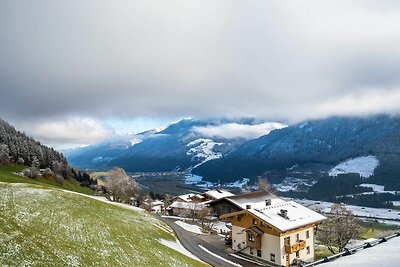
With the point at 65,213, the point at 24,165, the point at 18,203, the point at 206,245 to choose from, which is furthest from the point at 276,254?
the point at 24,165

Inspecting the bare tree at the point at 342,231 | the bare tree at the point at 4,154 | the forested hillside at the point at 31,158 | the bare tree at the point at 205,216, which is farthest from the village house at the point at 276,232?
the bare tree at the point at 4,154

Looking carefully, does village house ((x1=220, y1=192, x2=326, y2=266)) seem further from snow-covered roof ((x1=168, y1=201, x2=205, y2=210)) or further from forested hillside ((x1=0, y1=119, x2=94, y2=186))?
forested hillside ((x1=0, y1=119, x2=94, y2=186))

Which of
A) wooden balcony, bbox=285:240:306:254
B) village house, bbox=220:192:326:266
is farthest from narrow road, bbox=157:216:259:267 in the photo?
wooden balcony, bbox=285:240:306:254

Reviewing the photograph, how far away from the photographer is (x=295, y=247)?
71938mm

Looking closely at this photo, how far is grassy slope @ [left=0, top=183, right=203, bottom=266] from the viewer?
31438mm

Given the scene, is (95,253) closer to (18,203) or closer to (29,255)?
(29,255)

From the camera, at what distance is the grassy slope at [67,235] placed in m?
31.4

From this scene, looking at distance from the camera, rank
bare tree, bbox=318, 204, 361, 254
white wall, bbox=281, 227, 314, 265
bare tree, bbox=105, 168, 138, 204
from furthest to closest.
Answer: bare tree, bbox=105, 168, 138, 204, bare tree, bbox=318, 204, 361, 254, white wall, bbox=281, 227, 314, 265

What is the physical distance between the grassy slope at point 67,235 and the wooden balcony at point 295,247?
27.6 metres

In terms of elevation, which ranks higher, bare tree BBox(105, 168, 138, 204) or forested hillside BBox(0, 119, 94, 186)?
forested hillside BBox(0, 119, 94, 186)

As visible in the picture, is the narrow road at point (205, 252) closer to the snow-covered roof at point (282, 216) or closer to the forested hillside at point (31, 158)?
the snow-covered roof at point (282, 216)

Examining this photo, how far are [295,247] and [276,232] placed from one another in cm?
507

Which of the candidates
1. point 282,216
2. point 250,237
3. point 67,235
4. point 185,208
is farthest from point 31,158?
point 67,235

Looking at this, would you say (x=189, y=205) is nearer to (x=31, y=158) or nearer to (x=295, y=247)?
(x=295, y=247)
